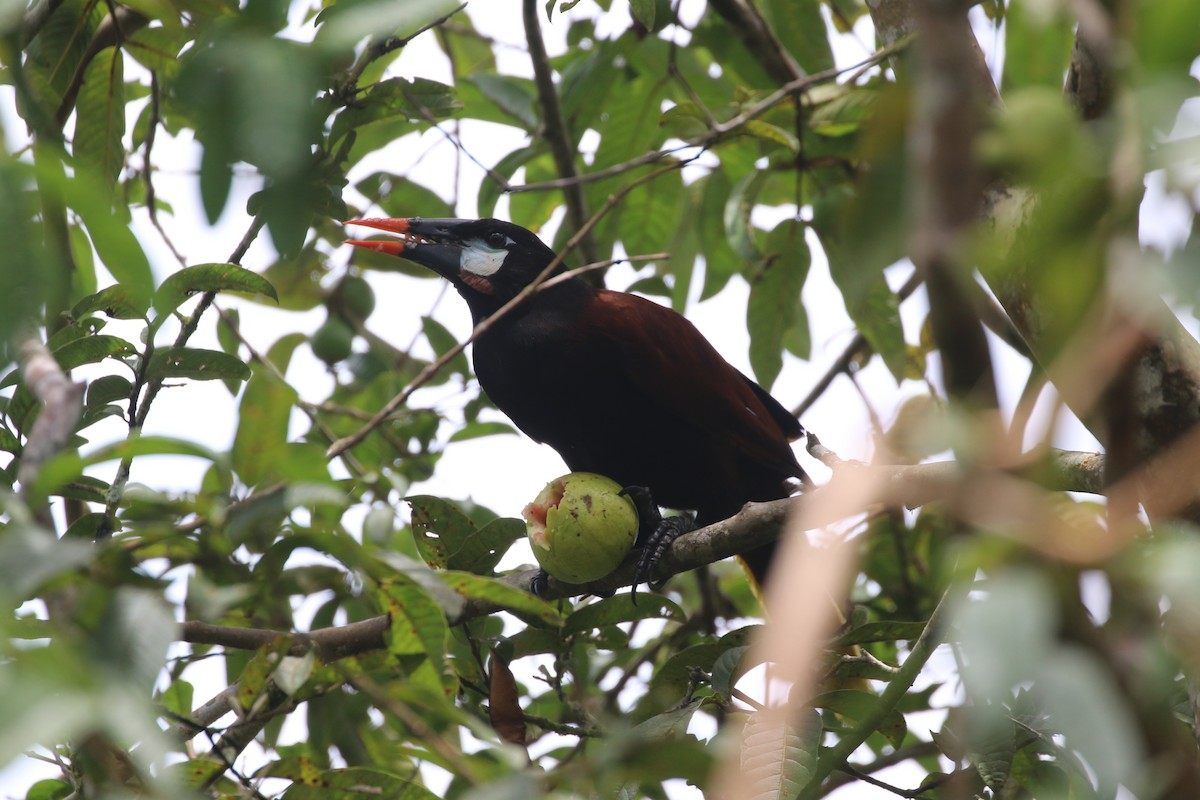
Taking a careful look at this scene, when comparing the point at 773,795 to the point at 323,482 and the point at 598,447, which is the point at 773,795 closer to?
the point at 323,482

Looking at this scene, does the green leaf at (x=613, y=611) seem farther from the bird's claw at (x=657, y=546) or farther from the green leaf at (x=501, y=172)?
the green leaf at (x=501, y=172)

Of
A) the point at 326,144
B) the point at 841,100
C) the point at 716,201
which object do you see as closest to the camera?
the point at 326,144

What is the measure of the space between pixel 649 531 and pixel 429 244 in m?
1.14

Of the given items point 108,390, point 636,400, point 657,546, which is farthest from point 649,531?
point 108,390

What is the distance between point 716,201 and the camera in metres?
3.53

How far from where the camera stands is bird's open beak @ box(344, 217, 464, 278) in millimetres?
3514

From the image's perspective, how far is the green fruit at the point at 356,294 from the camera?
4195 mm

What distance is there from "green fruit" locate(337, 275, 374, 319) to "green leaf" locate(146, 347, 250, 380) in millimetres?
2072

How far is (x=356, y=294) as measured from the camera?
13.8 feet

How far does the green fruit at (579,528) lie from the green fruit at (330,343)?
161 centimetres

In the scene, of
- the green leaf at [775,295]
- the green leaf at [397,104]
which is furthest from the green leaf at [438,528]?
the green leaf at [775,295]

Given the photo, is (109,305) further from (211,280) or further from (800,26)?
(800,26)

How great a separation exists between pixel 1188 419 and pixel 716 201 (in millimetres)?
1942

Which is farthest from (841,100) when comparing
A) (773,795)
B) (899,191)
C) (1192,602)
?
(1192,602)
